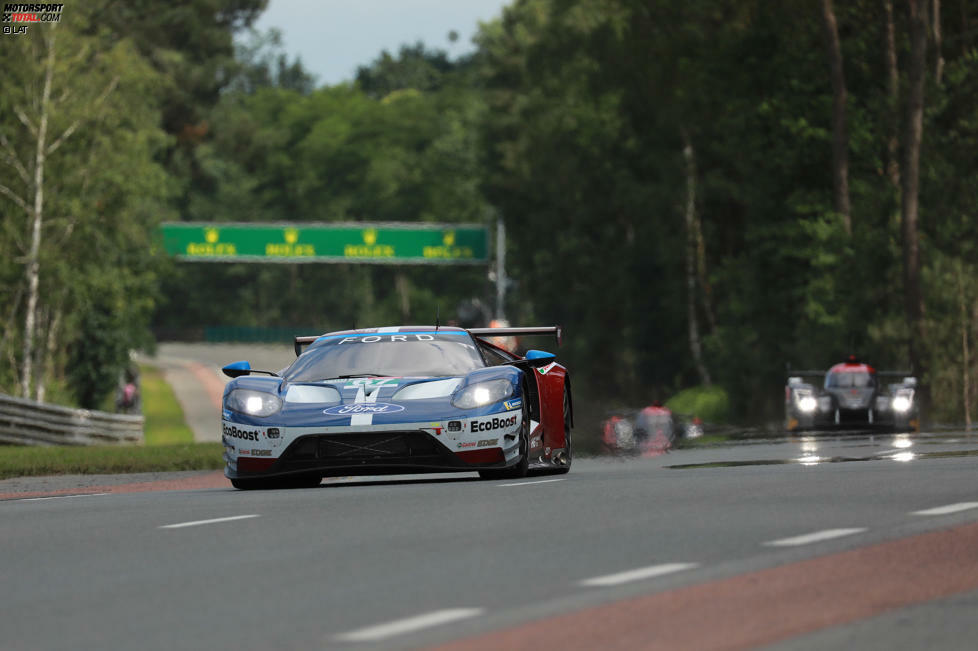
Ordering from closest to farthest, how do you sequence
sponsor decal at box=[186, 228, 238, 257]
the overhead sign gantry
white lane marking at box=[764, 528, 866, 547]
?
white lane marking at box=[764, 528, 866, 547]
the overhead sign gantry
sponsor decal at box=[186, 228, 238, 257]

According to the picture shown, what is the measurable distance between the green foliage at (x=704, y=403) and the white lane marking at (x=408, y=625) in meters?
51.2

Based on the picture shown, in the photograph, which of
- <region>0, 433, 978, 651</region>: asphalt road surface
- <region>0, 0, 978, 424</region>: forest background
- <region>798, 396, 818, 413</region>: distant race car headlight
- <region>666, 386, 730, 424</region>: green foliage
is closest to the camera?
<region>0, 433, 978, 651</region>: asphalt road surface

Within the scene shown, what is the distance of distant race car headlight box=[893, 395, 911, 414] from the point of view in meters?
31.4

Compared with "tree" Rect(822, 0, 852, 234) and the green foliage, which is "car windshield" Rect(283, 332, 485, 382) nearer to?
"tree" Rect(822, 0, 852, 234)

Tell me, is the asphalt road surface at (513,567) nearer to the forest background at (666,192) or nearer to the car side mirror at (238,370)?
the car side mirror at (238,370)

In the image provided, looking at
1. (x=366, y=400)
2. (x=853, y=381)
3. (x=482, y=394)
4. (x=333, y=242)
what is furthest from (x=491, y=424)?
(x=333, y=242)

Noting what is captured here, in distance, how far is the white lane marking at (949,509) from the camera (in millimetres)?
11495

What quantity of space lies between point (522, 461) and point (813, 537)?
5556 mm

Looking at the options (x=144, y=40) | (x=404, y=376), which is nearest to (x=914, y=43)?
(x=404, y=376)

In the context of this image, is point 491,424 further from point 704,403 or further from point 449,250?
point 449,250

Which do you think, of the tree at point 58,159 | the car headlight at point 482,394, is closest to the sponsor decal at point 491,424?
the car headlight at point 482,394

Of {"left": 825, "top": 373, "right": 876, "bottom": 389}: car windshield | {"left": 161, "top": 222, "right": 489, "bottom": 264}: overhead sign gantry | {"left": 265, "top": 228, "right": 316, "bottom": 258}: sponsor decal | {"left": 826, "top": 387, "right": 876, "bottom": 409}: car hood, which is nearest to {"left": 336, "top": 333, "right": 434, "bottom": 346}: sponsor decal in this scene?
{"left": 826, "top": 387, "right": 876, "bottom": 409}: car hood

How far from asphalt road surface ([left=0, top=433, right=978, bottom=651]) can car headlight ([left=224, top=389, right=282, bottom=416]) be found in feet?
2.56

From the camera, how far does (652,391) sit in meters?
73.9
